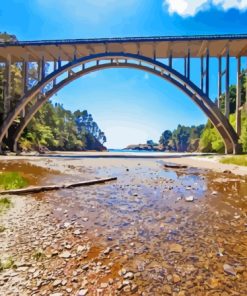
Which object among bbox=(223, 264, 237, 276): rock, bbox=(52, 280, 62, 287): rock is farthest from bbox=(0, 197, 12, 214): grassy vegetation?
bbox=(223, 264, 237, 276): rock

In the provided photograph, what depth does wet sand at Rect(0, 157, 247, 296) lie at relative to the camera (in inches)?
122

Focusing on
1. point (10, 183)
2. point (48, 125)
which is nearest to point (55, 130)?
point (48, 125)

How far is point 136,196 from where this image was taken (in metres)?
8.44

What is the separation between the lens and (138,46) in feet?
119

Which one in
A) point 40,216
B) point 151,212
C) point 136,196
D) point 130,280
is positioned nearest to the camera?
point 130,280

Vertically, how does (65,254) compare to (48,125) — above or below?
below

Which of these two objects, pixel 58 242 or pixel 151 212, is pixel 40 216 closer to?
pixel 58 242

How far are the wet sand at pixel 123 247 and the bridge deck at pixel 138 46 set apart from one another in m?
31.7

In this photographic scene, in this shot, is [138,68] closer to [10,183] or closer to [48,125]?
[10,183]

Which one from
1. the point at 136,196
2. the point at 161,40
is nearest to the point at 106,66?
the point at 161,40

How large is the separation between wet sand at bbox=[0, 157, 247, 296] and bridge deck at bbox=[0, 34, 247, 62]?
104 feet

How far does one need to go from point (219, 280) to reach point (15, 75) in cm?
5366

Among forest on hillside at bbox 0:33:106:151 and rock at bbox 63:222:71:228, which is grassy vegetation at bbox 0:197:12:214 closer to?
rock at bbox 63:222:71:228

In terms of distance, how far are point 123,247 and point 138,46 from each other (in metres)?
36.1
